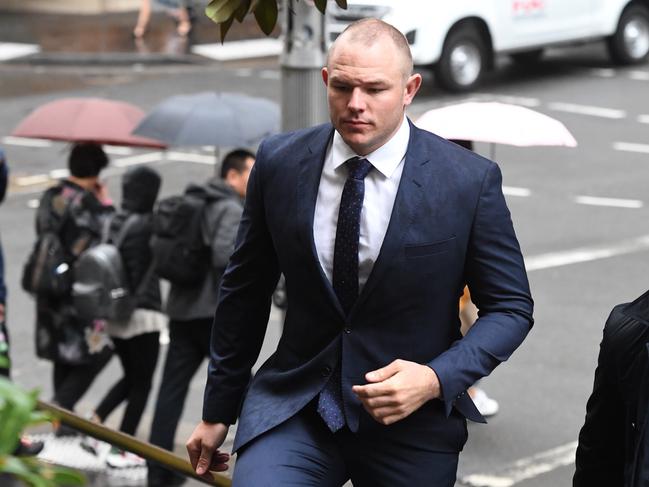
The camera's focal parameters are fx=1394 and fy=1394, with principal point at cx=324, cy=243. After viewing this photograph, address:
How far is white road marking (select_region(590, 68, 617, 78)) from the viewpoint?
69.9 feet

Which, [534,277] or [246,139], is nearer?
[246,139]

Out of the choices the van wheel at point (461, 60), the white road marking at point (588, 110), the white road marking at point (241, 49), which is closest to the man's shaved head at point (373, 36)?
the white road marking at point (588, 110)

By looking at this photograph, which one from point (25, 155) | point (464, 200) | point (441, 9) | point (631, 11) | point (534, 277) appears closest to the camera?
point (464, 200)

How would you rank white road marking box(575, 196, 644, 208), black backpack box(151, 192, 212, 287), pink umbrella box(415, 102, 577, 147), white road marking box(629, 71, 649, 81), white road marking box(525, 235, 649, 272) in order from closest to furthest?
1. pink umbrella box(415, 102, 577, 147)
2. black backpack box(151, 192, 212, 287)
3. white road marking box(525, 235, 649, 272)
4. white road marking box(575, 196, 644, 208)
5. white road marking box(629, 71, 649, 81)

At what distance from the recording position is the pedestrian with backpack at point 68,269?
26.1 feet

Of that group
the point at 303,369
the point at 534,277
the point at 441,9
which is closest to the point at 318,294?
the point at 303,369

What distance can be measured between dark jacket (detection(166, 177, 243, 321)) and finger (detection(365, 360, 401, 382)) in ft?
14.1

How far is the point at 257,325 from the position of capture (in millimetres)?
3684

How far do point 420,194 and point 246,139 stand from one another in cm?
552

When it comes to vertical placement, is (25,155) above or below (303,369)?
below

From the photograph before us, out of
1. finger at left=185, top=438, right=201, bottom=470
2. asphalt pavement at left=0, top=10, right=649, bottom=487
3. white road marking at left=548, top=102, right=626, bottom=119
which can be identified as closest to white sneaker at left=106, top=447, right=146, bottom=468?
asphalt pavement at left=0, top=10, right=649, bottom=487

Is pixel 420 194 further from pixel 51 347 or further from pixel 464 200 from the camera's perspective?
pixel 51 347

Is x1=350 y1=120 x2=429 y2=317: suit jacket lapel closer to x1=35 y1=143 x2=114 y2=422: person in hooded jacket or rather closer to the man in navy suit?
the man in navy suit

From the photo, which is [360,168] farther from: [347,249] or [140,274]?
[140,274]
